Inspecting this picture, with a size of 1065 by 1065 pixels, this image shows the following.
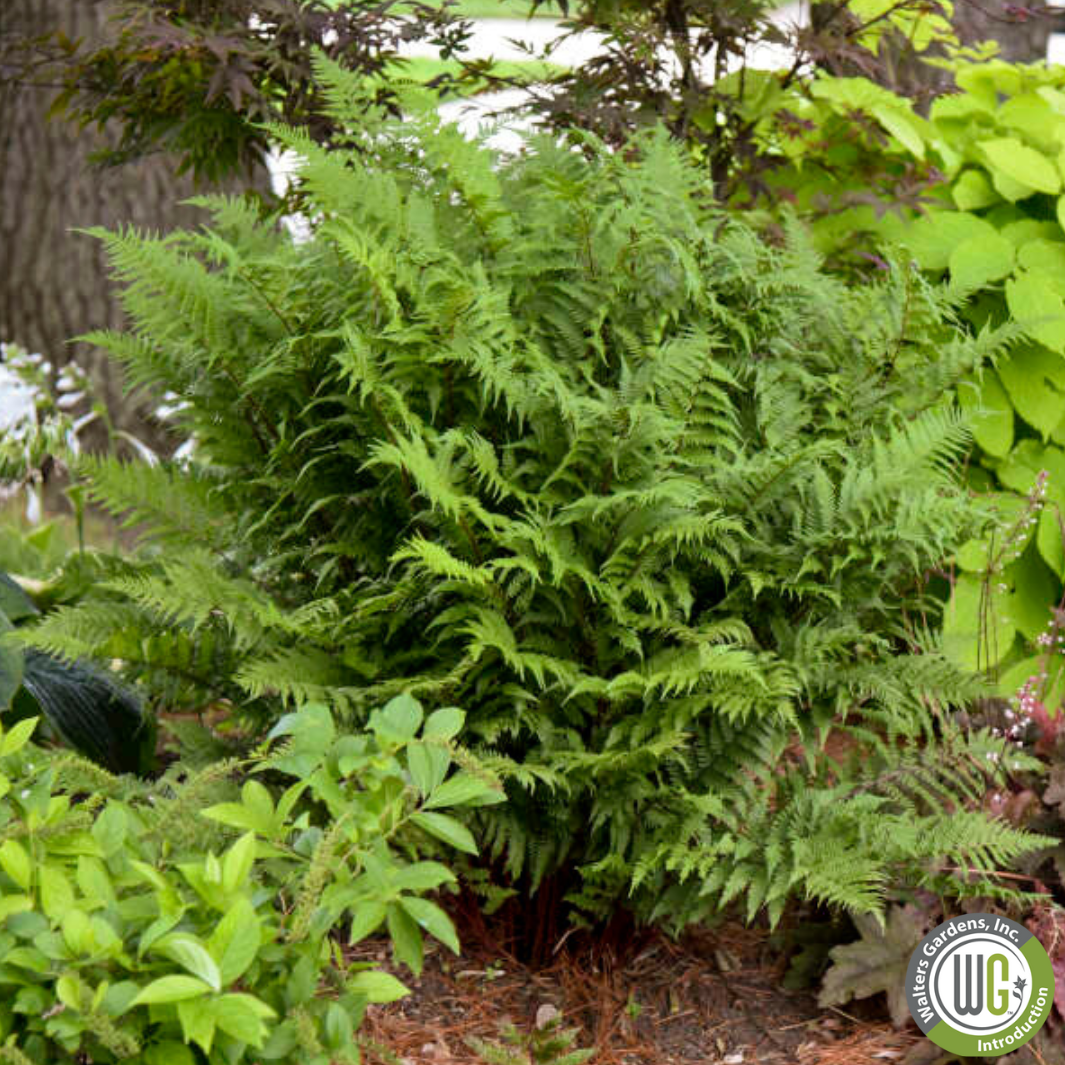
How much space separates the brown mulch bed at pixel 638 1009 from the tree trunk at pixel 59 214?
4589mm

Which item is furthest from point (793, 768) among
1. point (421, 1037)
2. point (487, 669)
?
point (421, 1037)

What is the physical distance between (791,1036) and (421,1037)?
2.37ft

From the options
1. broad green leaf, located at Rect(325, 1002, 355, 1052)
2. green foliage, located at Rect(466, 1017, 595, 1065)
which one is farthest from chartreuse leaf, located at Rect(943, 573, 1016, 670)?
broad green leaf, located at Rect(325, 1002, 355, 1052)

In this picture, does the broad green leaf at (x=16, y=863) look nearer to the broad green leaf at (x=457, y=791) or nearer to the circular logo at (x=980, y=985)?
the broad green leaf at (x=457, y=791)

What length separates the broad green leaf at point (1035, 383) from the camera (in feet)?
12.6

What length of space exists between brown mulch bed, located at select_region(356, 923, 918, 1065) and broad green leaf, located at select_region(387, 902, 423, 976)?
2.26 ft

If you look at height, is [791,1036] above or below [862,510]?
below

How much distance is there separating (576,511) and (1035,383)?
6.06 ft

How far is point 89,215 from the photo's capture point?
6855 mm

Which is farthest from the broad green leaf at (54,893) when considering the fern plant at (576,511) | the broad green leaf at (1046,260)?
the broad green leaf at (1046,260)

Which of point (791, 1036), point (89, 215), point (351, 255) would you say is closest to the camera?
point (351, 255)

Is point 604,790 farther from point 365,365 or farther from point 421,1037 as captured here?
point 365,365

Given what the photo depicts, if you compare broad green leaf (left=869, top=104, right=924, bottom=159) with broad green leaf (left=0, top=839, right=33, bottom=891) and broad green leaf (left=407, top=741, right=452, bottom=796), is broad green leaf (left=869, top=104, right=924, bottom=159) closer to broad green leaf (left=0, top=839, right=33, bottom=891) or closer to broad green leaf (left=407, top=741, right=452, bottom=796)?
broad green leaf (left=407, top=741, right=452, bottom=796)

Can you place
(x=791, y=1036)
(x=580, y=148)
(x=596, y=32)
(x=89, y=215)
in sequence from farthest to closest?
(x=89, y=215), (x=596, y=32), (x=580, y=148), (x=791, y=1036)
